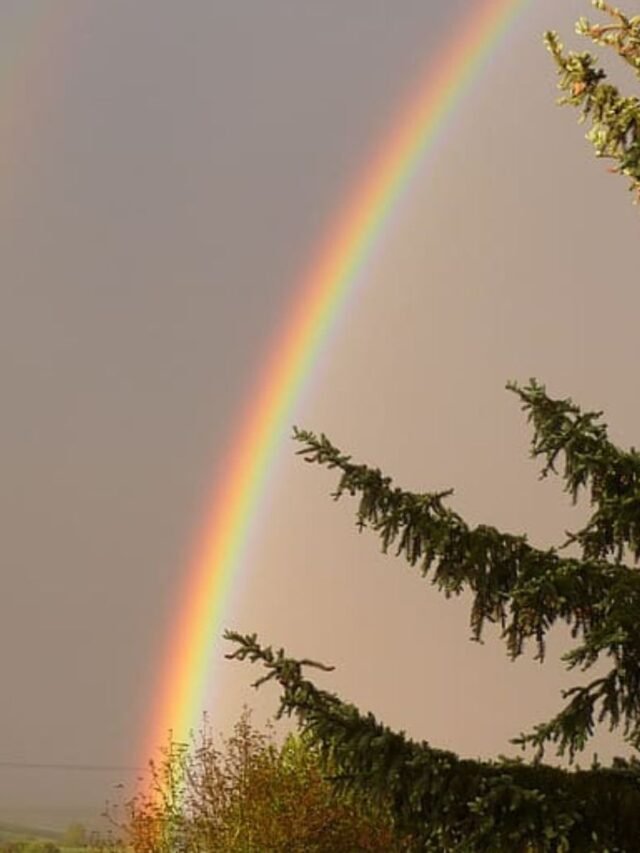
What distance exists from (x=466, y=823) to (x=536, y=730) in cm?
82

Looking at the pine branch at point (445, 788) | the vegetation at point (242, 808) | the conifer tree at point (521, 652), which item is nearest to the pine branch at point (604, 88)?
the conifer tree at point (521, 652)

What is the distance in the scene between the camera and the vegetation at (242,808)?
62.7 ft

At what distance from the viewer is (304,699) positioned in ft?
20.4

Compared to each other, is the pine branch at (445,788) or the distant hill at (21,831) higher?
the pine branch at (445,788)

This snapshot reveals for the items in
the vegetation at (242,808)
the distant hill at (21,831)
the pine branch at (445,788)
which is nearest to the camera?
the pine branch at (445,788)

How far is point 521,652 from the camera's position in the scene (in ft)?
24.4

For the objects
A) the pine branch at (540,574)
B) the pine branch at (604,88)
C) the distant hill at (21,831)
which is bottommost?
the distant hill at (21,831)

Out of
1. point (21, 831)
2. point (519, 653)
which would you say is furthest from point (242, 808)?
point (21, 831)

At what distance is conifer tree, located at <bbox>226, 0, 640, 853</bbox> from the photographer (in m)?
6.16

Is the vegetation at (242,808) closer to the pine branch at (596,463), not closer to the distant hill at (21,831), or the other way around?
the pine branch at (596,463)

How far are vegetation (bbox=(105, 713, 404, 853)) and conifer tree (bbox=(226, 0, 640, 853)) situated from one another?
11682mm

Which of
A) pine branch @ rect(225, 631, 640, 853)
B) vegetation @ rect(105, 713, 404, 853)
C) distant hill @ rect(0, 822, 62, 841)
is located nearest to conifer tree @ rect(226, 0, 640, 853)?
pine branch @ rect(225, 631, 640, 853)

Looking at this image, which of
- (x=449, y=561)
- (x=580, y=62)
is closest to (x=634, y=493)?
(x=449, y=561)

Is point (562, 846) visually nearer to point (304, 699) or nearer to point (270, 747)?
point (304, 699)
